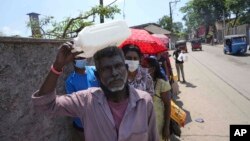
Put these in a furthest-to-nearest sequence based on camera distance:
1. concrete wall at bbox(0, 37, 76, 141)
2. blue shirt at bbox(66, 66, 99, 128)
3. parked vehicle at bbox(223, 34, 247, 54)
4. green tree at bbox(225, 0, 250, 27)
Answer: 1. green tree at bbox(225, 0, 250, 27)
2. parked vehicle at bbox(223, 34, 247, 54)
3. blue shirt at bbox(66, 66, 99, 128)
4. concrete wall at bbox(0, 37, 76, 141)

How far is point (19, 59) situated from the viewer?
10.2ft

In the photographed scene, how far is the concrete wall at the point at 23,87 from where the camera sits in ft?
9.45

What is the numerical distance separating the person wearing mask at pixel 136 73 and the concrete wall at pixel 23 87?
1012mm

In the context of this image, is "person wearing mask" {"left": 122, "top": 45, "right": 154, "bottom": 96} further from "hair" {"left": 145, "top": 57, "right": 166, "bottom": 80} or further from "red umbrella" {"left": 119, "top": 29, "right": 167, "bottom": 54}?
"red umbrella" {"left": 119, "top": 29, "right": 167, "bottom": 54}

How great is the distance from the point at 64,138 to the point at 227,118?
4.38 m

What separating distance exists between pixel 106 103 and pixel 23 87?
59.0 inches

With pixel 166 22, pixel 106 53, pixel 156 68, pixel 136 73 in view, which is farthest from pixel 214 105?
pixel 166 22

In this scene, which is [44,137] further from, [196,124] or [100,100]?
[196,124]

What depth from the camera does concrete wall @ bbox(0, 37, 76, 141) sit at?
288 cm

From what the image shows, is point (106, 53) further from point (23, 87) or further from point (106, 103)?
point (23, 87)

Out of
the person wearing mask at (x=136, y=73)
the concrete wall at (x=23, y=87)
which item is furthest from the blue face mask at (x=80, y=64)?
the person wearing mask at (x=136, y=73)

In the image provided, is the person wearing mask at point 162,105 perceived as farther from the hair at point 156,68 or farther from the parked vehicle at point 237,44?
the parked vehicle at point 237,44

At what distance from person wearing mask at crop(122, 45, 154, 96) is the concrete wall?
3.32 feet

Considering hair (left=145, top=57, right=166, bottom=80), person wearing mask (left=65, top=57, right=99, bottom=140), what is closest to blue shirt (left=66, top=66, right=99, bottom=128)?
person wearing mask (left=65, top=57, right=99, bottom=140)
